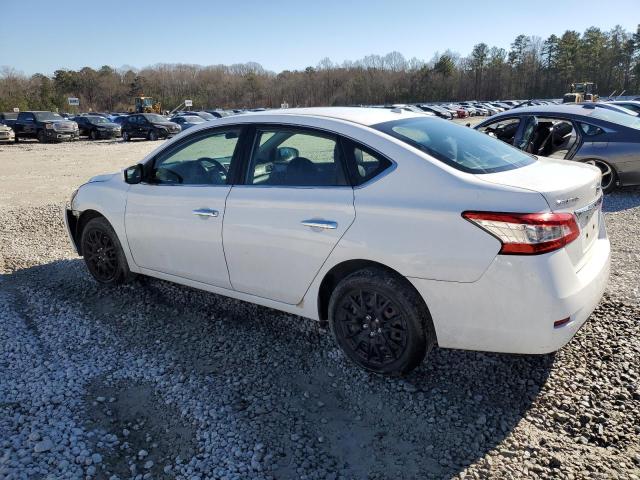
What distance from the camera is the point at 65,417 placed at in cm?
282

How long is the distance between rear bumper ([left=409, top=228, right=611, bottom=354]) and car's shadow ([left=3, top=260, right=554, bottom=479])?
0.43 metres

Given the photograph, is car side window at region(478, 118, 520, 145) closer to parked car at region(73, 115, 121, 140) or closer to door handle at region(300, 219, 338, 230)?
door handle at region(300, 219, 338, 230)

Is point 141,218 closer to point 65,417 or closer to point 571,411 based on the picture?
point 65,417

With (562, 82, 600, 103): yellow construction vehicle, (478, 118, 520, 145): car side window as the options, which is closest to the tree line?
(562, 82, 600, 103): yellow construction vehicle

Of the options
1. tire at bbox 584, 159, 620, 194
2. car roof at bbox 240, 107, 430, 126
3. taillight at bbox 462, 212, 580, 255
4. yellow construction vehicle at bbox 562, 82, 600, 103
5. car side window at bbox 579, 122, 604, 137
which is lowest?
tire at bbox 584, 159, 620, 194

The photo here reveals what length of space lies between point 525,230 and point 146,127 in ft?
97.2

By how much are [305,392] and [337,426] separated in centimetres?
39

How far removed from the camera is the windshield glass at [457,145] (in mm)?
2986

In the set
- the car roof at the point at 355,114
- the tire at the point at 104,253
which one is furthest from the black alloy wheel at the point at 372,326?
the tire at the point at 104,253

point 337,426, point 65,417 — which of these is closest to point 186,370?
point 65,417

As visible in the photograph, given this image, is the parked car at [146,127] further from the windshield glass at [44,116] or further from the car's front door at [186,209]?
the car's front door at [186,209]

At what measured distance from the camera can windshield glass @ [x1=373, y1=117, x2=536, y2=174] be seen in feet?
9.80

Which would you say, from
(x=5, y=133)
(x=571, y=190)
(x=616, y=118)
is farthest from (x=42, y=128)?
(x=571, y=190)

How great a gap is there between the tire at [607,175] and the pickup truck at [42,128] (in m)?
29.3
